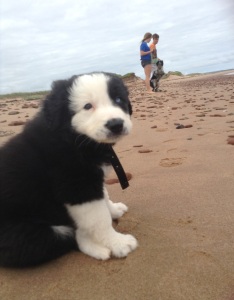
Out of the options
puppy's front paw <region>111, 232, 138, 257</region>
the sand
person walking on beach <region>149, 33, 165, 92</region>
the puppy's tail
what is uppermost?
person walking on beach <region>149, 33, 165, 92</region>

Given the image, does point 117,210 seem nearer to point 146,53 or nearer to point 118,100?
point 118,100

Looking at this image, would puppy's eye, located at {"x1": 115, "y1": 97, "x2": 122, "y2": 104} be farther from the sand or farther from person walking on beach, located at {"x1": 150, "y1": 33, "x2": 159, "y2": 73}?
person walking on beach, located at {"x1": 150, "y1": 33, "x2": 159, "y2": 73}

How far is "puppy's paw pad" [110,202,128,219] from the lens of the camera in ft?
9.69

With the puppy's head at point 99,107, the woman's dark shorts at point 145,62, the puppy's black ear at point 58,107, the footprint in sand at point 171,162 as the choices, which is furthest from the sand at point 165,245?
the woman's dark shorts at point 145,62

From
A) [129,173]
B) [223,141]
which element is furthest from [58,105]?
[223,141]

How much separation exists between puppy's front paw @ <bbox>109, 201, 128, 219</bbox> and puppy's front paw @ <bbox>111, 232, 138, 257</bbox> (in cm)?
46

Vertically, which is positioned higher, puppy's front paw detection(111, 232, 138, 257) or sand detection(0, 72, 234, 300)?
puppy's front paw detection(111, 232, 138, 257)

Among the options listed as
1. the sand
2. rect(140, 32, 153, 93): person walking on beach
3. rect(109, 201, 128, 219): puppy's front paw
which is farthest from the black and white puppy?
rect(140, 32, 153, 93): person walking on beach

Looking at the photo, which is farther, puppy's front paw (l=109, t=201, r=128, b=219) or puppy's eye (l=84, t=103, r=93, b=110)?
puppy's front paw (l=109, t=201, r=128, b=219)

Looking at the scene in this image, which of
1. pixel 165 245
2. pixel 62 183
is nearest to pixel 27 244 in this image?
pixel 62 183

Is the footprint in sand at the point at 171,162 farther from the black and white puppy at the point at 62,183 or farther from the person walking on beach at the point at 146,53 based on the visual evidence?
the person walking on beach at the point at 146,53

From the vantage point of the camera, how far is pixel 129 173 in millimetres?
3986

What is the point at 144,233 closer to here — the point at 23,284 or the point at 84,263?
the point at 84,263

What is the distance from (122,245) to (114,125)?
831 millimetres
